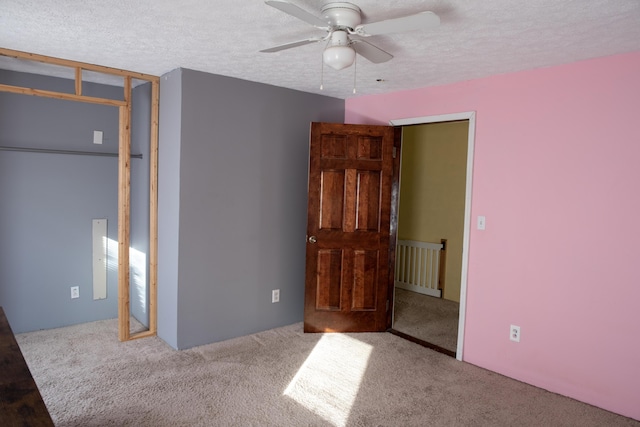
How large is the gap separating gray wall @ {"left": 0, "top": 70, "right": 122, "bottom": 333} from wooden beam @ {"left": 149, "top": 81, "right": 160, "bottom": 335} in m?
0.67

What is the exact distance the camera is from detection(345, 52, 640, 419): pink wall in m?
2.68

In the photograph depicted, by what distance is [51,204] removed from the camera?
150 inches

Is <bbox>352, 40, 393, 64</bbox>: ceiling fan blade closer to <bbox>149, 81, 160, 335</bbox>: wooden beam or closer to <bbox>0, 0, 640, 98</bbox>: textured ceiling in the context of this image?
<bbox>0, 0, 640, 98</bbox>: textured ceiling

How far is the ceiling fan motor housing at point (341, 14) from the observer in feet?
6.67

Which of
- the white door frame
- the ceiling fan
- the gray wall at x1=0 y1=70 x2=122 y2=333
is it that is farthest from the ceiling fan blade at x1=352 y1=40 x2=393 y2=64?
the gray wall at x1=0 y1=70 x2=122 y2=333

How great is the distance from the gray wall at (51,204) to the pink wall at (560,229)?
3201mm

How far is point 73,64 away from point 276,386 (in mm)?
2747

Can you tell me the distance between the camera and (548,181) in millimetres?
3000

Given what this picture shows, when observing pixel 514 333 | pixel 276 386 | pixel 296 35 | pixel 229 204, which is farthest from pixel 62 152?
pixel 514 333

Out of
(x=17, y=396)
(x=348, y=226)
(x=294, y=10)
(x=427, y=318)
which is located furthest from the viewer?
(x=427, y=318)

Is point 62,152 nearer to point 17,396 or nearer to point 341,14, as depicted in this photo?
point 17,396

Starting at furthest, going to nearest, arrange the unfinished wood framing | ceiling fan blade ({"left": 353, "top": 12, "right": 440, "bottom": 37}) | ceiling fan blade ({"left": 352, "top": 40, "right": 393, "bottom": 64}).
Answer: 1. the unfinished wood framing
2. ceiling fan blade ({"left": 352, "top": 40, "right": 393, "bottom": 64})
3. ceiling fan blade ({"left": 353, "top": 12, "right": 440, "bottom": 37})

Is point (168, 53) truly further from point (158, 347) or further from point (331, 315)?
point (331, 315)

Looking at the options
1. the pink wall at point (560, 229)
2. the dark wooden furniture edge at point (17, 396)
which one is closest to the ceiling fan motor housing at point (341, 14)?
the pink wall at point (560, 229)
